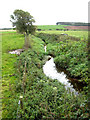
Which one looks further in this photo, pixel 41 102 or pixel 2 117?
pixel 41 102

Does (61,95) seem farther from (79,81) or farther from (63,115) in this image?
(79,81)

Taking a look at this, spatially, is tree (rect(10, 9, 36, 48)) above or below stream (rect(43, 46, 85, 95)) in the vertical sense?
above

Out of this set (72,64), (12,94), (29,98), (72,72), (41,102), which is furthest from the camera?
(72,64)

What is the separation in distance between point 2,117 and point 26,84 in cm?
230

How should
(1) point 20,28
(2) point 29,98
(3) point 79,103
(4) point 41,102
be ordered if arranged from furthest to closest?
(1) point 20,28 → (2) point 29,98 → (4) point 41,102 → (3) point 79,103

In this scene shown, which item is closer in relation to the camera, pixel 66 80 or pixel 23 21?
pixel 66 80

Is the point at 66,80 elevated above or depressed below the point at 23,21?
below

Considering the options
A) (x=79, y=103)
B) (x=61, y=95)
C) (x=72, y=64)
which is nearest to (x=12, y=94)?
(x=61, y=95)

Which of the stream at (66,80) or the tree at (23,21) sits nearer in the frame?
the stream at (66,80)

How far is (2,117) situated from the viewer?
4.18 meters

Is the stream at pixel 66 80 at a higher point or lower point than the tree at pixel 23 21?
lower

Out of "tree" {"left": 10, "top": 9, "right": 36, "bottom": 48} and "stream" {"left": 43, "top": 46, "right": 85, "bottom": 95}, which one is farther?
"tree" {"left": 10, "top": 9, "right": 36, "bottom": 48}

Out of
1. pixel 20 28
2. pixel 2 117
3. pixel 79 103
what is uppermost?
pixel 20 28

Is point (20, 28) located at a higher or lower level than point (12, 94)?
higher
